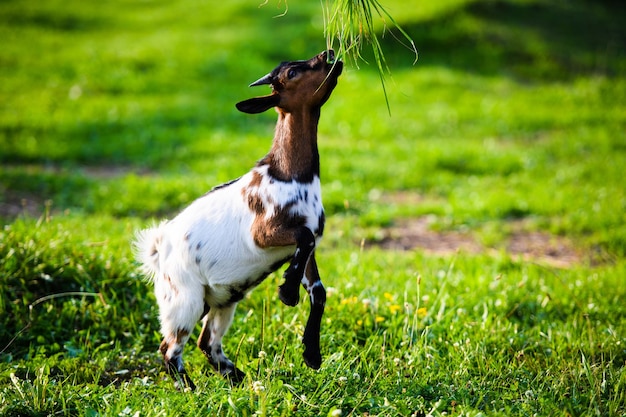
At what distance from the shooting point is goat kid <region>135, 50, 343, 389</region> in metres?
3.67

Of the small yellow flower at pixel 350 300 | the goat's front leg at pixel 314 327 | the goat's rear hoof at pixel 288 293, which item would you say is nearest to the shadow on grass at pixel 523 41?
the small yellow flower at pixel 350 300

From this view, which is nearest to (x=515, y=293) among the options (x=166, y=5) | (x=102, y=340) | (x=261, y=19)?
(x=102, y=340)

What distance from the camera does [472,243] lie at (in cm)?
834

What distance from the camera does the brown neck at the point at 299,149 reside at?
3740 mm

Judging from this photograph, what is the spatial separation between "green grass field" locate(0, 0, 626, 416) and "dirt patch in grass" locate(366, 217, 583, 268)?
4 cm

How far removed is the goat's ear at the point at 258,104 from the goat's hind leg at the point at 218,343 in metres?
1.29

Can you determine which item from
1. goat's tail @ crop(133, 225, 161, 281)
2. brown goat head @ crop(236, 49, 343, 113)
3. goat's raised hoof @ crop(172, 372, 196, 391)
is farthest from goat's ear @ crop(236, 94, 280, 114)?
goat's raised hoof @ crop(172, 372, 196, 391)

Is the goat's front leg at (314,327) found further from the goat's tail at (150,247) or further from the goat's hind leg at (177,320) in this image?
the goat's tail at (150,247)

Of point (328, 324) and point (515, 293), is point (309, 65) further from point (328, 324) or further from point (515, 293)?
point (515, 293)

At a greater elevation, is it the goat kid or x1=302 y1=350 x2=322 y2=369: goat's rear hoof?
the goat kid

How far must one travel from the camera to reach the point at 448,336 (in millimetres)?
4840

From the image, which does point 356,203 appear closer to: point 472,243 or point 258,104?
point 472,243

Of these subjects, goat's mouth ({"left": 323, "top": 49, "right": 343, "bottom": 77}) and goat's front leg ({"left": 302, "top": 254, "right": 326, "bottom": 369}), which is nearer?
goat's mouth ({"left": 323, "top": 49, "right": 343, "bottom": 77})

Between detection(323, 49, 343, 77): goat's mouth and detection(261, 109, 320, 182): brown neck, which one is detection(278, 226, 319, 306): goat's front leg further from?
detection(323, 49, 343, 77): goat's mouth
